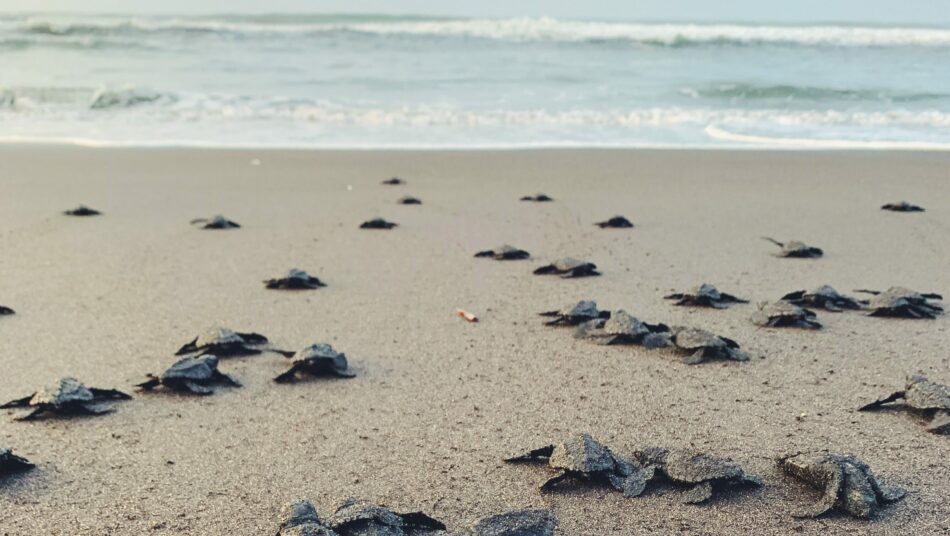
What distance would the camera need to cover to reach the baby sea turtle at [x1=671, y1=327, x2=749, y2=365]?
3715 millimetres

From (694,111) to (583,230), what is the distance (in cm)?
650

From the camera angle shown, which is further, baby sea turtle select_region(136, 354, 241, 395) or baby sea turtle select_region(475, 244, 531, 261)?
baby sea turtle select_region(475, 244, 531, 261)

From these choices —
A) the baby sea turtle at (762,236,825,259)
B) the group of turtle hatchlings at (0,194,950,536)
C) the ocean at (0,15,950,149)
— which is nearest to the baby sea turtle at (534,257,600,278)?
the group of turtle hatchlings at (0,194,950,536)

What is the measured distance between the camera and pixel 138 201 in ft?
22.9

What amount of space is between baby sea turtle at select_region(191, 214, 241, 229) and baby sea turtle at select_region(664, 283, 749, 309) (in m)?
3.10

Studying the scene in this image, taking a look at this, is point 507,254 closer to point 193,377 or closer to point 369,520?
point 193,377

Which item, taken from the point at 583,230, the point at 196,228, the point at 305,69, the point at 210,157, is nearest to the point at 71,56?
the point at 305,69

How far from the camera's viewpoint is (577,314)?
164 inches

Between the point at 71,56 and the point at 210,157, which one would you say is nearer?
the point at 210,157

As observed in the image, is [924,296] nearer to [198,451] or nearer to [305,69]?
[198,451]

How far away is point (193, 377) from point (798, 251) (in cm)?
355

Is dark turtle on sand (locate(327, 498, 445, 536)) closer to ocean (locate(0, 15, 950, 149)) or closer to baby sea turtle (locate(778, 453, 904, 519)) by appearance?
baby sea turtle (locate(778, 453, 904, 519))

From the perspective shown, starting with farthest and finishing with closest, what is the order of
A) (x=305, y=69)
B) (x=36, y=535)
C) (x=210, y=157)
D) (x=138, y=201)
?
1. (x=305, y=69)
2. (x=210, y=157)
3. (x=138, y=201)
4. (x=36, y=535)

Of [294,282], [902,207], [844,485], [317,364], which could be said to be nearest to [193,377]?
[317,364]
